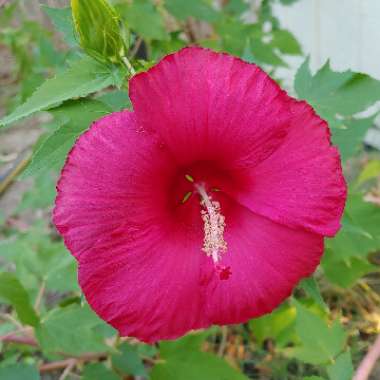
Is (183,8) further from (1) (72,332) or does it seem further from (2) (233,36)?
(1) (72,332)

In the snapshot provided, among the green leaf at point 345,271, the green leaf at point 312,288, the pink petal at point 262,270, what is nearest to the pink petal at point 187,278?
the pink petal at point 262,270

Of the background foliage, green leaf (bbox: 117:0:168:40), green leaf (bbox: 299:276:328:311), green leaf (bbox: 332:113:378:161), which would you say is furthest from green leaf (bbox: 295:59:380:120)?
green leaf (bbox: 117:0:168:40)

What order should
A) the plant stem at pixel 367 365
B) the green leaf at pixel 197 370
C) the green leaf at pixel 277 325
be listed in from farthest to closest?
the green leaf at pixel 277 325
the green leaf at pixel 197 370
the plant stem at pixel 367 365

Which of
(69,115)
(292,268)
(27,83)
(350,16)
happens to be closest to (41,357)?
(27,83)

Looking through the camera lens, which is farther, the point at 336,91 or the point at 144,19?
the point at 144,19

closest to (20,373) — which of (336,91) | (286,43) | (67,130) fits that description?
(67,130)

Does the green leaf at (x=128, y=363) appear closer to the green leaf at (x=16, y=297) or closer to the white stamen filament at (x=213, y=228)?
the green leaf at (x=16, y=297)

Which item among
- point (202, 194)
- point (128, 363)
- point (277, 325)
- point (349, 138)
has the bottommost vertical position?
point (277, 325)
